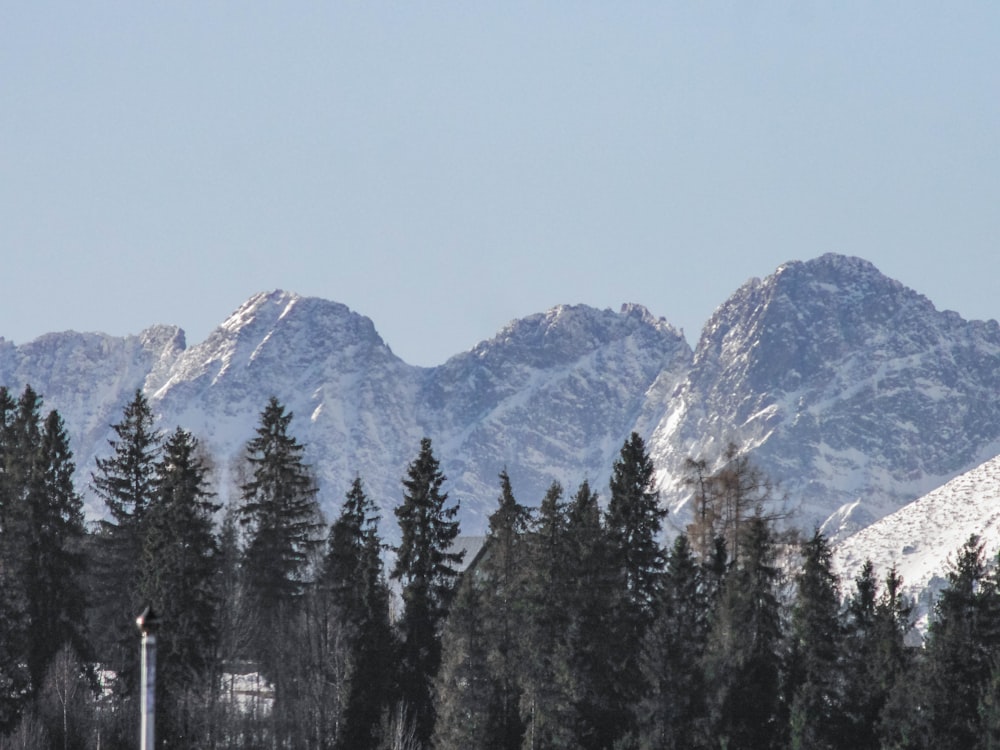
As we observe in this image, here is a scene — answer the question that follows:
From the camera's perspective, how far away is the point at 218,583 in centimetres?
10112

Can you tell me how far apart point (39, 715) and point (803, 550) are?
3208 cm

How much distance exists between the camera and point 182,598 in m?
92.6

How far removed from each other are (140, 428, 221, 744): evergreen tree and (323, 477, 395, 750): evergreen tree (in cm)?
584

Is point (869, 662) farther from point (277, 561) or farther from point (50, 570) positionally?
point (50, 570)

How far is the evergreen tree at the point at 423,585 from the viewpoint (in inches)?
Result: 3808

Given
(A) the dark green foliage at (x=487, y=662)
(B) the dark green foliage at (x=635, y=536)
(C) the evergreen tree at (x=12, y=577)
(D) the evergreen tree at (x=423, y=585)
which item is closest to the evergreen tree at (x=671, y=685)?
(B) the dark green foliage at (x=635, y=536)

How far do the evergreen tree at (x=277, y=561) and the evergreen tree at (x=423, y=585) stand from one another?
5551mm

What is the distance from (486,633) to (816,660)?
44.6 ft

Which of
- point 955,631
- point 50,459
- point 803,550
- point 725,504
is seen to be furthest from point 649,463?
point 50,459

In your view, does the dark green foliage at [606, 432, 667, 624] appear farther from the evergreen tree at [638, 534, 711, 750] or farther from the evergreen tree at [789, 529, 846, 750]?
the evergreen tree at [789, 529, 846, 750]

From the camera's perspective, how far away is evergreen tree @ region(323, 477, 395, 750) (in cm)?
9400

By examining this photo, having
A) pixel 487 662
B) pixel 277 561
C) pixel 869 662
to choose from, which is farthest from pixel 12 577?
pixel 869 662

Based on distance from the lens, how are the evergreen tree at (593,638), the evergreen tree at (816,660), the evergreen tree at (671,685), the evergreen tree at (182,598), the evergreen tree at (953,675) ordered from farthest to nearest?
the evergreen tree at (182,598), the evergreen tree at (593,638), the evergreen tree at (671,685), the evergreen tree at (816,660), the evergreen tree at (953,675)

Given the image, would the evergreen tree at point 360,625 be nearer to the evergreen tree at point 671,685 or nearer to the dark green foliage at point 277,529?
the dark green foliage at point 277,529
